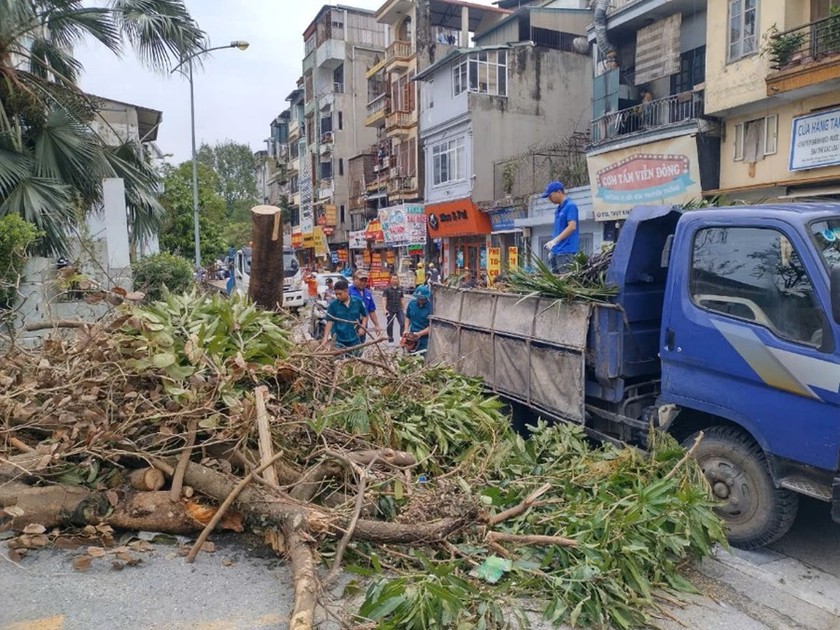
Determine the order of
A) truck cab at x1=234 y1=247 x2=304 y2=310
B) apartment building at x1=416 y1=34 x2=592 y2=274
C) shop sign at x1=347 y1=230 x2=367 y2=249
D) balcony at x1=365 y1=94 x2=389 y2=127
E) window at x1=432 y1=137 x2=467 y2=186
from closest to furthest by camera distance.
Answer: truck cab at x1=234 y1=247 x2=304 y2=310 → apartment building at x1=416 y1=34 x2=592 y2=274 → window at x1=432 y1=137 x2=467 y2=186 → balcony at x1=365 y1=94 x2=389 y2=127 → shop sign at x1=347 y1=230 x2=367 y2=249

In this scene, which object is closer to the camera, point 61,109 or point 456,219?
point 61,109

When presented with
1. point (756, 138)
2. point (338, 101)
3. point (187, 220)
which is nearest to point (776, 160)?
Result: point (756, 138)

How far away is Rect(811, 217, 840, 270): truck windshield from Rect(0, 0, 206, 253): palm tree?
10281mm

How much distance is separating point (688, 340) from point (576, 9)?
25.5 metres

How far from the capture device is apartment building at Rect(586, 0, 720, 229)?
53.6ft

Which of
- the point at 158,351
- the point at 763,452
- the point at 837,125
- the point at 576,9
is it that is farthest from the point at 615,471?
the point at 576,9

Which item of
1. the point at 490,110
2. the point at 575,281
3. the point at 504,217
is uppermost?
the point at 490,110

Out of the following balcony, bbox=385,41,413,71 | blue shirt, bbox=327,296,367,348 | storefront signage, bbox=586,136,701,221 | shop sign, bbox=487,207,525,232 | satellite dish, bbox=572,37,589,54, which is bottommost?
blue shirt, bbox=327,296,367,348

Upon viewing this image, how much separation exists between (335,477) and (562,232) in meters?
4.21

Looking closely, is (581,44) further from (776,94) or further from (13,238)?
(13,238)

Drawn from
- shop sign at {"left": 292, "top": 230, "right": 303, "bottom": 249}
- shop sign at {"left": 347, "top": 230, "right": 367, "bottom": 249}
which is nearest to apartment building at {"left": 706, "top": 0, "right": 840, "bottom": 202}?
shop sign at {"left": 347, "top": 230, "right": 367, "bottom": 249}

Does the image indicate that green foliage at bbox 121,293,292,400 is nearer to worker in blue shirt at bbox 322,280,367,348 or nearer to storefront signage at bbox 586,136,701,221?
worker in blue shirt at bbox 322,280,367,348

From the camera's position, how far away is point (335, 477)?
4.36m

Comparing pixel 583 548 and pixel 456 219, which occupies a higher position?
pixel 456 219
